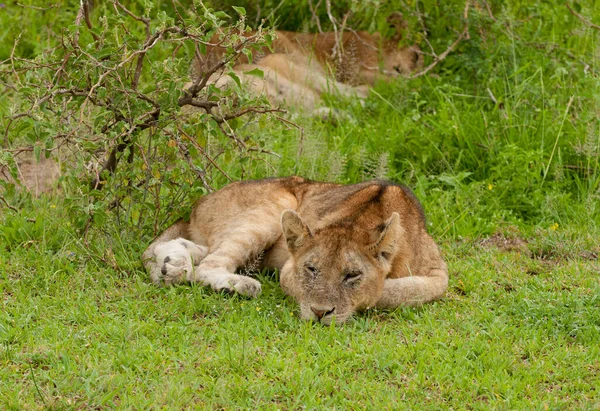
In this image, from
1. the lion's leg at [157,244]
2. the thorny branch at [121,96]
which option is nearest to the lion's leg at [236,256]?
the lion's leg at [157,244]

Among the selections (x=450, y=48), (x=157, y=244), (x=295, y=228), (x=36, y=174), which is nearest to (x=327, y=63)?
(x=450, y=48)

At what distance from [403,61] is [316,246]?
4.83 metres

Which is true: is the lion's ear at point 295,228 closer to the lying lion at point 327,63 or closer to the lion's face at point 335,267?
the lion's face at point 335,267

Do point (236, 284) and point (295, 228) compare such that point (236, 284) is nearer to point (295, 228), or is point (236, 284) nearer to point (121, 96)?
point (295, 228)

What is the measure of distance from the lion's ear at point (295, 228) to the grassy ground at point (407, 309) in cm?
42

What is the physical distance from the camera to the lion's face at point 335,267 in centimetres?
575

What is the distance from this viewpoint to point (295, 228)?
6078mm

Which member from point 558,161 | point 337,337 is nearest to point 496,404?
point 337,337

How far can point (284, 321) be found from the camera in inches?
228

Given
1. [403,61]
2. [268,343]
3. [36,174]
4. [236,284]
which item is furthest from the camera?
[403,61]

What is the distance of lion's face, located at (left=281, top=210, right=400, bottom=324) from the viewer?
575 centimetres

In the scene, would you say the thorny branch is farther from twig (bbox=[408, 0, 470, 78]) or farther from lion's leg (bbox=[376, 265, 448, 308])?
twig (bbox=[408, 0, 470, 78])

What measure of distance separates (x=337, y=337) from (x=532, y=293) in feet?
4.91

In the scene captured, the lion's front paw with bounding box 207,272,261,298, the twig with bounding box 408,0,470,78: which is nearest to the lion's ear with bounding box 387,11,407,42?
the twig with bounding box 408,0,470,78
